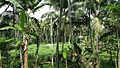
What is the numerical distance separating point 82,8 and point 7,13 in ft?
21.3

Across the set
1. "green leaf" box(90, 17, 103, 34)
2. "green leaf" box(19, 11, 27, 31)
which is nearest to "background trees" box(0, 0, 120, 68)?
"green leaf" box(90, 17, 103, 34)

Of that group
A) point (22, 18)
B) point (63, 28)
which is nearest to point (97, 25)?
point (63, 28)

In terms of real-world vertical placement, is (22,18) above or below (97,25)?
above

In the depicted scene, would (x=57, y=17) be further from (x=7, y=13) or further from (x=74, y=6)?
(x=7, y=13)

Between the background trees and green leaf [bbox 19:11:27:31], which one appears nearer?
green leaf [bbox 19:11:27:31]

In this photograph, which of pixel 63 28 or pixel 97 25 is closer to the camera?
pixel 97 25

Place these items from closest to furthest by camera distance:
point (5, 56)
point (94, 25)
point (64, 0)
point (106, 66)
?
point (94, 25) < point (64, 0) < point (5, 56) < point (106, 66)

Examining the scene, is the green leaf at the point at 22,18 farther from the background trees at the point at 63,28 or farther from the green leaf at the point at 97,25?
the green leaf at the point at 97,25

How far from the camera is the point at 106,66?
3225 cm

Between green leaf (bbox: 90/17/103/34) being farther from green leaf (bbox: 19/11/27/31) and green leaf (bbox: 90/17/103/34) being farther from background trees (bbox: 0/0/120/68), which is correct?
green leaf (bbox: 19/11/27/31)

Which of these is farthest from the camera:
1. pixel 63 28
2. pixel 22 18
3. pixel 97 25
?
pixel 63 28

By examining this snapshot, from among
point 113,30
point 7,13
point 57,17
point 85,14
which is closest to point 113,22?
point 113,30

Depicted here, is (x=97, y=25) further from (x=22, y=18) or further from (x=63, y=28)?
(x=22, y=18)

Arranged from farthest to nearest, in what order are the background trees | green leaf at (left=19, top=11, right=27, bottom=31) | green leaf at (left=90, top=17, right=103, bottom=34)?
green leaf at (left=90, top=17, right=103, bottom=34) < the background trees < green leaf at (left=19, top=11, right=27, bottom=31)
